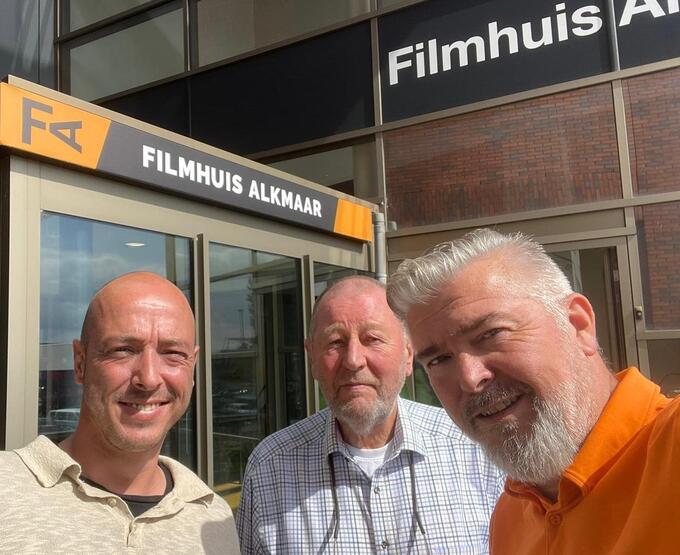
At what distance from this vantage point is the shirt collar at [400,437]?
2104 mm

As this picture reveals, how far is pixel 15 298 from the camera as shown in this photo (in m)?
3.11

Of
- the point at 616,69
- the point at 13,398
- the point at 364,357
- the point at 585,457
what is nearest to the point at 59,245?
the point at 13,398

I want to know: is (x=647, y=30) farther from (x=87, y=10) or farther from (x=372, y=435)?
(x=87, y=10)

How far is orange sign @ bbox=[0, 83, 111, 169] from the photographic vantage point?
3062mm

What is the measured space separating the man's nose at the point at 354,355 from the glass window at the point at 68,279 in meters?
1.92

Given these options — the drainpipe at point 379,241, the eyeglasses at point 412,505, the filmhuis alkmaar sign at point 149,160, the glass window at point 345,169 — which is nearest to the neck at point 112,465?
the eyeglasses at point 412,505

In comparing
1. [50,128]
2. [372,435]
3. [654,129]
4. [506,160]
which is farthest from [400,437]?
[654,129]

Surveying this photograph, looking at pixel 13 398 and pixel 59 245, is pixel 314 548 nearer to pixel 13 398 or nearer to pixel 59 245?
pixel 13 398

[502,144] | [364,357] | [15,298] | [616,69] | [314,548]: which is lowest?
[314,548]

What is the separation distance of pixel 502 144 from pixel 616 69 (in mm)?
1120

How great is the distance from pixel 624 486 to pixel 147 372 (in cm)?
126

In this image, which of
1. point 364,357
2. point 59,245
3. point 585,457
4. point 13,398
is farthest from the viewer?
point 59,245

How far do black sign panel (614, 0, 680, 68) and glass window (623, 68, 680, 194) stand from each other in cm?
18

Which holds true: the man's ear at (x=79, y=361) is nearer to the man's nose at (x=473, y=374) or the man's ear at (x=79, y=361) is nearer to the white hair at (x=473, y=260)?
the white hair at (x=473, y=260)
